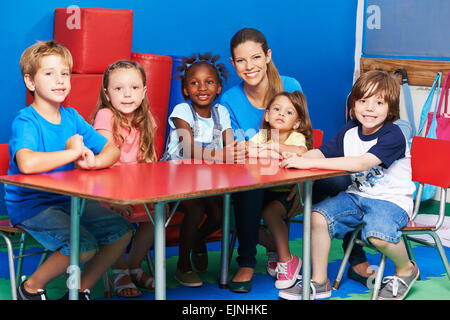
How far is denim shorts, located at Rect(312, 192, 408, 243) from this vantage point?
291cm

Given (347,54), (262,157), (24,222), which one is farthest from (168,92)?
(347,54)

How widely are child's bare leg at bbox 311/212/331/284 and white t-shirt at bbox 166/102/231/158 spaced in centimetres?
70

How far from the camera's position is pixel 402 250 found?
117 inches

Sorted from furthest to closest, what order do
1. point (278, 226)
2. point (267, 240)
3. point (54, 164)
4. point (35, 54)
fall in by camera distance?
point (267, 240) → point (278, 226) → point (35, 54) → point (54, 164)

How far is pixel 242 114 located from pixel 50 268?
1.31 meters

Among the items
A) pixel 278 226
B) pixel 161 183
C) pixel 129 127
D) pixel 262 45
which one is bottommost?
Result: pixel 278 226

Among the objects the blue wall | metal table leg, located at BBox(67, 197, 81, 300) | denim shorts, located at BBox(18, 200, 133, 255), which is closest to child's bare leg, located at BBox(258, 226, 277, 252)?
denim shorts, located at BBox(18, 200, 133, 255)

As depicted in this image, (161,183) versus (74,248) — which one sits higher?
(161,183)

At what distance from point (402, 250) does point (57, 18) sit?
2172 millimetres

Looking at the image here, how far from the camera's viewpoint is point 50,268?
8.32ft

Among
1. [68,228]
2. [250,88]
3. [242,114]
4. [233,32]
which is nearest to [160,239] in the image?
[68,228]

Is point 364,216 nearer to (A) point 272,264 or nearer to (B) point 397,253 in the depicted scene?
(B) point 397,253

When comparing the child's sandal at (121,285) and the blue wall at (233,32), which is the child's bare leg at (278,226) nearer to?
the child's sandal at (121,285)

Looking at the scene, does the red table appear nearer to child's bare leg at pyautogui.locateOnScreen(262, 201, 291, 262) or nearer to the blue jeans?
child's bare leg at pyautogui.locateOnScreen(262, 201, 291, 262)
